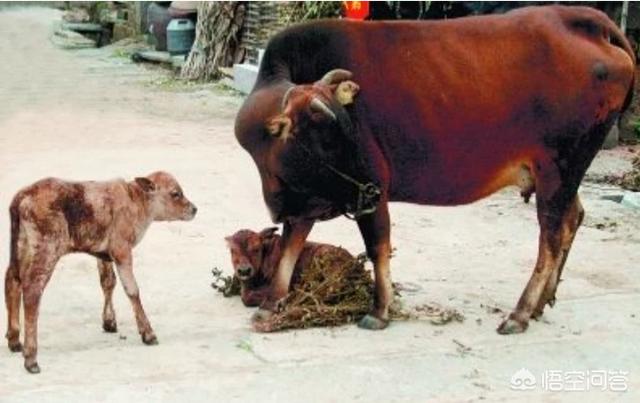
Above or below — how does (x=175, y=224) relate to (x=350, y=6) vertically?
below

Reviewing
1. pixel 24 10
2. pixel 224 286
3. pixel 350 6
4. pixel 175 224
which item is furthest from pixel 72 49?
pixel 224 286

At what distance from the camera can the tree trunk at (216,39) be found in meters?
16.7

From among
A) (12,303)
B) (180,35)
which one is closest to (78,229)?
(12,303)

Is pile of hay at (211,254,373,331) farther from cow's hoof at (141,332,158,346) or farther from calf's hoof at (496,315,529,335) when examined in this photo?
calf's hoof at (496,315,529,335)

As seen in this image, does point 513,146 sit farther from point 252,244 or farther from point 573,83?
point 252,244

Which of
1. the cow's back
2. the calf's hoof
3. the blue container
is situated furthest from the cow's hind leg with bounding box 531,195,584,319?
the blue container

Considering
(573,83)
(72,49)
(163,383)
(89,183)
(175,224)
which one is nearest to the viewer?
(163,383)

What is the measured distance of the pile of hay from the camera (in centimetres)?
588

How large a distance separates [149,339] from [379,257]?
1.21 meters

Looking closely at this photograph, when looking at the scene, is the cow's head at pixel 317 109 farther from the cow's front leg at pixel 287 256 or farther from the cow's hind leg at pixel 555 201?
the cow's hind leg at pixel 555 201

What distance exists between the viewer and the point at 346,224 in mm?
8133

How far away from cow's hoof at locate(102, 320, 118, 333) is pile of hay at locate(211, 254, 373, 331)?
720mm

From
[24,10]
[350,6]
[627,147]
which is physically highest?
[350,6]

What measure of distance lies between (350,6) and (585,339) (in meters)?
6.81
